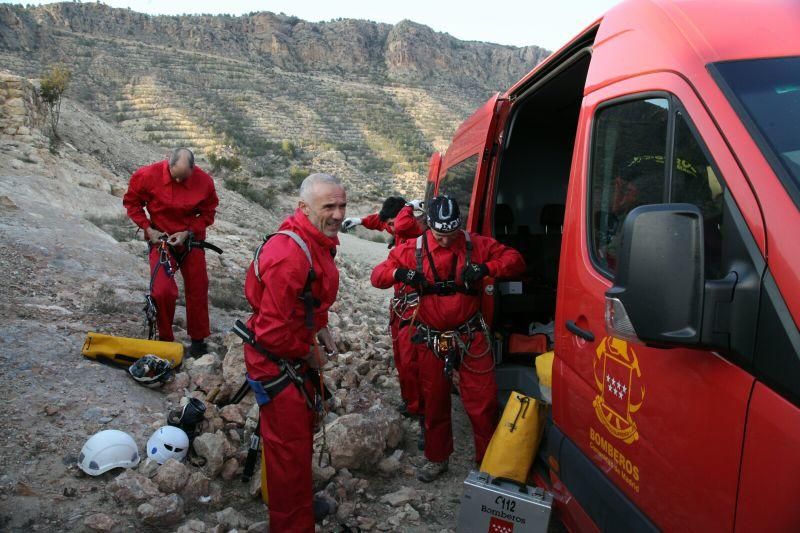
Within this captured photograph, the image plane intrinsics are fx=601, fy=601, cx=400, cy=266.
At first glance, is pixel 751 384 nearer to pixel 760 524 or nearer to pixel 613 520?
pixel 760 524

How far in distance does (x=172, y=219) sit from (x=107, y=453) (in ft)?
7.56

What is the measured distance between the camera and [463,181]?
498cm

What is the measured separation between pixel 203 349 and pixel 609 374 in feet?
13.2

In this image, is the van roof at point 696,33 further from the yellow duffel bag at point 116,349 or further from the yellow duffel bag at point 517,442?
the yellow duffel bag at point 116,349

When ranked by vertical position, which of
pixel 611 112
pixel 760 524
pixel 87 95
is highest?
pixel 87 95

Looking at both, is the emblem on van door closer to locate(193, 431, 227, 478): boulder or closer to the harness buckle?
the harness buckle

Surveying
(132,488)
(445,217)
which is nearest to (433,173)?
(445,217)

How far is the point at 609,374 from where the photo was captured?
2.13 metres

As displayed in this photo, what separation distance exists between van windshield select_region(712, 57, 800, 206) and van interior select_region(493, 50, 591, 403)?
53.0 inches

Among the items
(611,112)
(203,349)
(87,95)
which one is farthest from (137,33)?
(611,112)

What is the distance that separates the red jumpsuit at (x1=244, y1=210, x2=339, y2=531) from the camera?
9.12 feet

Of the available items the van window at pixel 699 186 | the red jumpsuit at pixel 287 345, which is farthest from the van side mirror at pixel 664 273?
the red jumpsuit at pixel 287 345

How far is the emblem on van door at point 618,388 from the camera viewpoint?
1949 millimetres

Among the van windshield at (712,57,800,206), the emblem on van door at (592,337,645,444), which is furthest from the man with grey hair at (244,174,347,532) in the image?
the van windshield at (712,57,800,206)
